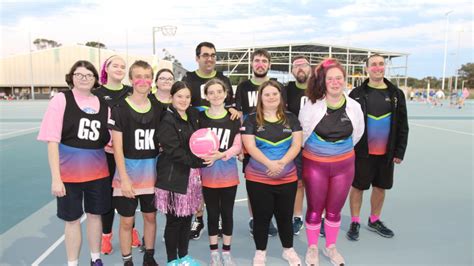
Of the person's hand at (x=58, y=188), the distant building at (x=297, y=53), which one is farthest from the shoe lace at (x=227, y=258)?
the distant building at (x=297, y=53)

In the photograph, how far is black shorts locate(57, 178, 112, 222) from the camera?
2.94 m

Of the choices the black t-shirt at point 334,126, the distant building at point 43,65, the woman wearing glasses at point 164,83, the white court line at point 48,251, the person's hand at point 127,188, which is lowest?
the white court line at point 48,251

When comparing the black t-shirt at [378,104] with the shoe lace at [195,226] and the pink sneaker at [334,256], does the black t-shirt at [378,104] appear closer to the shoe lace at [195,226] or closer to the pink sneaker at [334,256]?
the pink sneaker at [334,256]

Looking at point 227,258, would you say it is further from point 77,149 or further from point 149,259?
point 77,149

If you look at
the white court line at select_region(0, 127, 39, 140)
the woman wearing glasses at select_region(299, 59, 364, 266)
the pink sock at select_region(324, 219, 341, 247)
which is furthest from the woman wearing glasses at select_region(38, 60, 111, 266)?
the white court line at select_region(0, 127, 39, 140)

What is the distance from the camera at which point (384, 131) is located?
3.91m

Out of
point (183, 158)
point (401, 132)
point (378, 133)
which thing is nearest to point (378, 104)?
point (378, 133)

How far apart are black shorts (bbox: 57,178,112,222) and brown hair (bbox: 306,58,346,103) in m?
2.10

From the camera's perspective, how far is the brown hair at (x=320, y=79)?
10.9 ft

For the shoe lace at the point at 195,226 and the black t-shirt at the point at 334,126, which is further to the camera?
the shoe lace at the point at 195,226

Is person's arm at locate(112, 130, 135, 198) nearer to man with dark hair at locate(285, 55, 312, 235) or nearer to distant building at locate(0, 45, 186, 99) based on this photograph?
man with dark hair at locate(285, 55, 312, 235)

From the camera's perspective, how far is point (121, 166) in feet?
9.68

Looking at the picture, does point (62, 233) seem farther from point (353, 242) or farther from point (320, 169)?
point (353, 242)

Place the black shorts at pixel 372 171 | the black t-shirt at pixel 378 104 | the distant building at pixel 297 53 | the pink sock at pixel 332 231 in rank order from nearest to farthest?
the pink sock at pixel 332 231
the black t-shirt at pixel 378 104
the black shorts at pixel 372 171
the distant building at pixel 297 53
